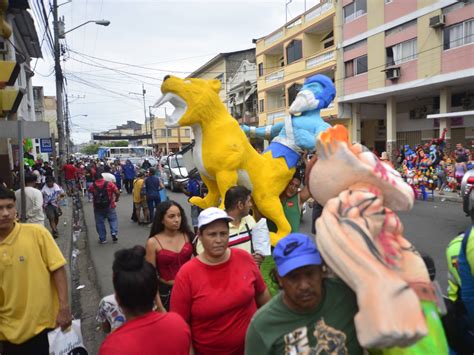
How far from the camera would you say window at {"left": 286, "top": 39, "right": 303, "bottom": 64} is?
23.0 meters

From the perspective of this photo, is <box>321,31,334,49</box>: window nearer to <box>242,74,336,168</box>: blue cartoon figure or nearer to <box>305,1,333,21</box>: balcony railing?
<box>305,1,333,21</box>: balcony railing

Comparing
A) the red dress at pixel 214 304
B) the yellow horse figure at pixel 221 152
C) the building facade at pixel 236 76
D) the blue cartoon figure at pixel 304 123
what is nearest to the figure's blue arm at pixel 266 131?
the blue cartoon figure at pixel 304 123

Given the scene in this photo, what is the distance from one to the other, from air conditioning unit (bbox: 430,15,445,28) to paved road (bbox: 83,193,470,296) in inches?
319

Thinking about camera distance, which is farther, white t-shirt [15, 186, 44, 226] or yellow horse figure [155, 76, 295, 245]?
white t-shirt [15, 186, 44, 226]

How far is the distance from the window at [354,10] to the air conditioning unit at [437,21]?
4.16 meters

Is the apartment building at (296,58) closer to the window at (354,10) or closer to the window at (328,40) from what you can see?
the window at (328,40)

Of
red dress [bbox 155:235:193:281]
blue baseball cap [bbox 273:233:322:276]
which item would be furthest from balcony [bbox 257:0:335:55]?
blue baseball cap [bbox 273:233:322:276]

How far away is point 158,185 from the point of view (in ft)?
28.7

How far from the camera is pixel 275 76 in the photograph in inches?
1000

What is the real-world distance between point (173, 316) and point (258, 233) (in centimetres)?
115

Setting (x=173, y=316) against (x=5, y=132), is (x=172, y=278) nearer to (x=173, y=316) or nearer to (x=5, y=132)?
(x=173, y=316)

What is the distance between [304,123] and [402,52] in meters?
15.7

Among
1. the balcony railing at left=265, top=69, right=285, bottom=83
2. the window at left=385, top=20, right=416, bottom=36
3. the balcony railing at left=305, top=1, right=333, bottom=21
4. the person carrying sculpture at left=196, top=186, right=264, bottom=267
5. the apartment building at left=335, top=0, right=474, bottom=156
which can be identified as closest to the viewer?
the person carrying sculpture at left=196, top=186, right=264, bottom=267

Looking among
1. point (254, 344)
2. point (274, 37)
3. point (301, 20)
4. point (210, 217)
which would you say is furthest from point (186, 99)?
point (274, 37)
